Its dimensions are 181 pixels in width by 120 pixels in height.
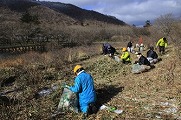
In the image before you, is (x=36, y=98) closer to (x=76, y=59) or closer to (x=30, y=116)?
(x=30, y=116)

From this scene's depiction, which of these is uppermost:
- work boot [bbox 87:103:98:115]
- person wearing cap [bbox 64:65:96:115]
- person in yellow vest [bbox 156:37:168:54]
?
person in yellow vest [bbox 156:37:168:54]

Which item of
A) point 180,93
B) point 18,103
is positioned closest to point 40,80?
point 18,103

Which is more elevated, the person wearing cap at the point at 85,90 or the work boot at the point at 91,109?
→ the person wearing cap at the point at 85,90

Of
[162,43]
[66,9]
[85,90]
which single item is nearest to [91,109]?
[85,90]

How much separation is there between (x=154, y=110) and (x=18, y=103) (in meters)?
3.71

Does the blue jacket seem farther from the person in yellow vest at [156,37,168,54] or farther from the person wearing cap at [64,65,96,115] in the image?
the person in yellow vest at [156,37,168,54]

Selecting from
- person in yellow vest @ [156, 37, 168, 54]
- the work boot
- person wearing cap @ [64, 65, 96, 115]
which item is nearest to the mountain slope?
person in yellow vest @ [156, 37, 168, 54]

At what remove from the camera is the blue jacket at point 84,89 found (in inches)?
304

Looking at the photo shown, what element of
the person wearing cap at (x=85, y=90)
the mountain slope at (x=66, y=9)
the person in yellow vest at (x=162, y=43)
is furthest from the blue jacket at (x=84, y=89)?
the mountain slope at (x=66, y=9)

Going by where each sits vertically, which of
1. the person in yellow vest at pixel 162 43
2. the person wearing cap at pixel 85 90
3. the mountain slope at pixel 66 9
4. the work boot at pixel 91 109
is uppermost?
the mountain slope at pixel 66 9

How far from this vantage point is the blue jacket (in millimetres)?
7715

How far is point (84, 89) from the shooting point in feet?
25.6

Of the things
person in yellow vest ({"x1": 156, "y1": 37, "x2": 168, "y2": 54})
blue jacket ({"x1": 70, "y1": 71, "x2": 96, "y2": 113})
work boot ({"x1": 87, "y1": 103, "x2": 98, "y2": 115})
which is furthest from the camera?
person in yellow vest ({"x1": 156, "y1": 37, "x2": 168, "y2": 54})

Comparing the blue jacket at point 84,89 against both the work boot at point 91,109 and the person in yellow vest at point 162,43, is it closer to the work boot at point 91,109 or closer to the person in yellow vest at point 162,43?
the work boot at point 91,109
